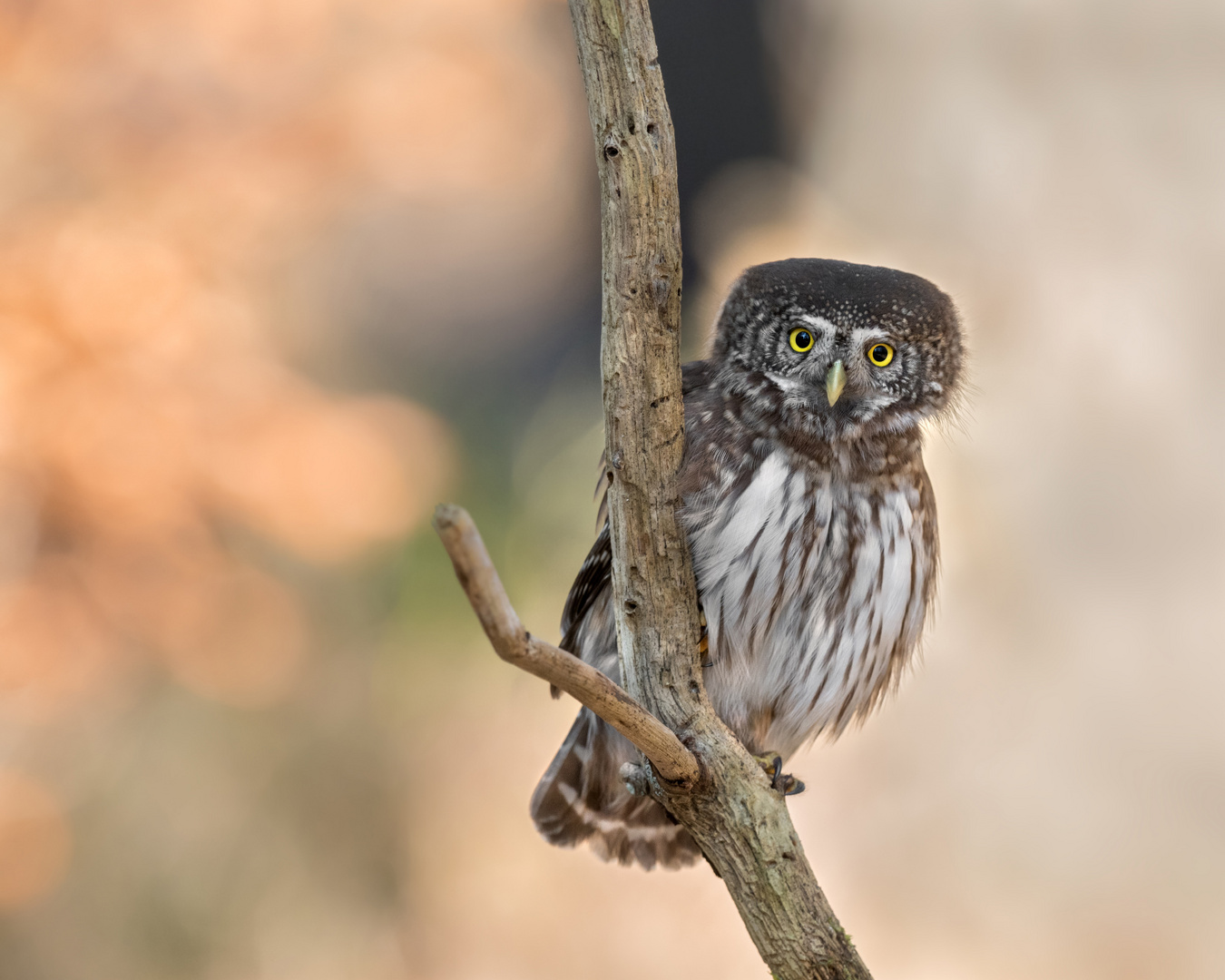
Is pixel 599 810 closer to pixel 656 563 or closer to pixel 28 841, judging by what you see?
pixel 656 563

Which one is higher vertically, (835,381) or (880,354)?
(880,354)

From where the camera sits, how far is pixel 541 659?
3.92ft

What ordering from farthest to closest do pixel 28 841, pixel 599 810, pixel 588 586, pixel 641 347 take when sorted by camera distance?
1. pixel 28 841
2. pixel 599 810
3. pixel 588 586
4. pixel 641 347

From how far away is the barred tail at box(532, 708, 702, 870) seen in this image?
2311mm

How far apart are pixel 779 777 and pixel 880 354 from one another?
2.67 feet

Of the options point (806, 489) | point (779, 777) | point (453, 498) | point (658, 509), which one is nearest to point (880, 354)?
point (806, 489)

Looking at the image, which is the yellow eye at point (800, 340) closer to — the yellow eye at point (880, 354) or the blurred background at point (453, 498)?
the yellow eye at point (880, 354)

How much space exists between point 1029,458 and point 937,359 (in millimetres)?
2136

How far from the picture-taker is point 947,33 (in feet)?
13.4

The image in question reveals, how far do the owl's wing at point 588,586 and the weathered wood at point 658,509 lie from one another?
1.32 feet

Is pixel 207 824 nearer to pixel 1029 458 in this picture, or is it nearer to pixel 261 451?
pixel 261 451

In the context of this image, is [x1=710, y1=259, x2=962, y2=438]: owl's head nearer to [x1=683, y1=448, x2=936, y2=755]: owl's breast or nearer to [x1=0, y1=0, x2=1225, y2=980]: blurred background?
[x1=683, y1=448, x2=936, y2=755]: owl's breast

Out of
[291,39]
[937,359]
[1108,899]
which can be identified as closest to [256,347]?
[291,39]

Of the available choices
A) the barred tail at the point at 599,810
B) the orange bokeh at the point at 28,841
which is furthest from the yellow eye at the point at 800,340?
the orange bokeh at the point at 28,841
